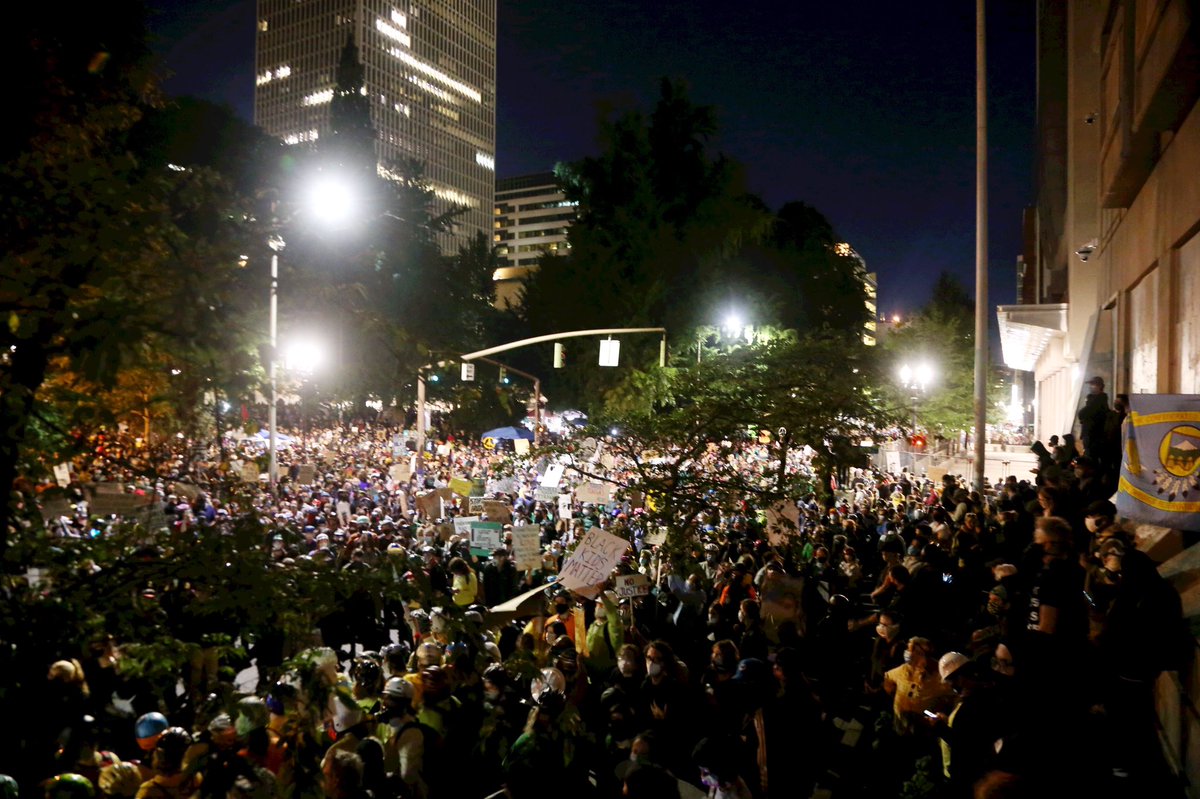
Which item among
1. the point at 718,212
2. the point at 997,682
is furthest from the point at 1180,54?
the point at 718,212

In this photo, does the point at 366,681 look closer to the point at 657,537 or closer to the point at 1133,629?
the point at 657,537

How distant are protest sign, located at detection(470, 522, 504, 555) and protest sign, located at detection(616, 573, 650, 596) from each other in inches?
228

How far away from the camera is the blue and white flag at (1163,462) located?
688cm

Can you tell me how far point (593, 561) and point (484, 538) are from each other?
594 cm

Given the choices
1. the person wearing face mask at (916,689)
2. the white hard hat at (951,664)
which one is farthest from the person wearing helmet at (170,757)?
the person wearing face mask at (916,689)

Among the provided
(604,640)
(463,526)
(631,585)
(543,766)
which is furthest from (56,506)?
(463,526)

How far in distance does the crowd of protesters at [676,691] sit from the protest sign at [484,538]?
182 inches

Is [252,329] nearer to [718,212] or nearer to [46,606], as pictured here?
[46,606]

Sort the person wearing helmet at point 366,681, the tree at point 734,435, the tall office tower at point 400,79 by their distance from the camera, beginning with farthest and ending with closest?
the tall office tower at point 400,79 → the tree at point 734,435 → the person wearing helmet at point 366,681

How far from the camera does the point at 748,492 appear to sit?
10.1 m

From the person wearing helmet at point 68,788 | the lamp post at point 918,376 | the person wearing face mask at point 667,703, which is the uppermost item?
the lamp post at point 918,376

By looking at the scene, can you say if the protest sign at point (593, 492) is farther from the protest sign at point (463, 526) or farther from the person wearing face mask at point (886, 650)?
the person wearing face mask at point (886, 650)

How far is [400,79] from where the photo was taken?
146000mm

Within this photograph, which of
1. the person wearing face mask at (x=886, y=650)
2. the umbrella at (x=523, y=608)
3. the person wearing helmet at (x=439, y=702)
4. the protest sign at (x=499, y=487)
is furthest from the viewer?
the protest sign at (x=499, y=487)
